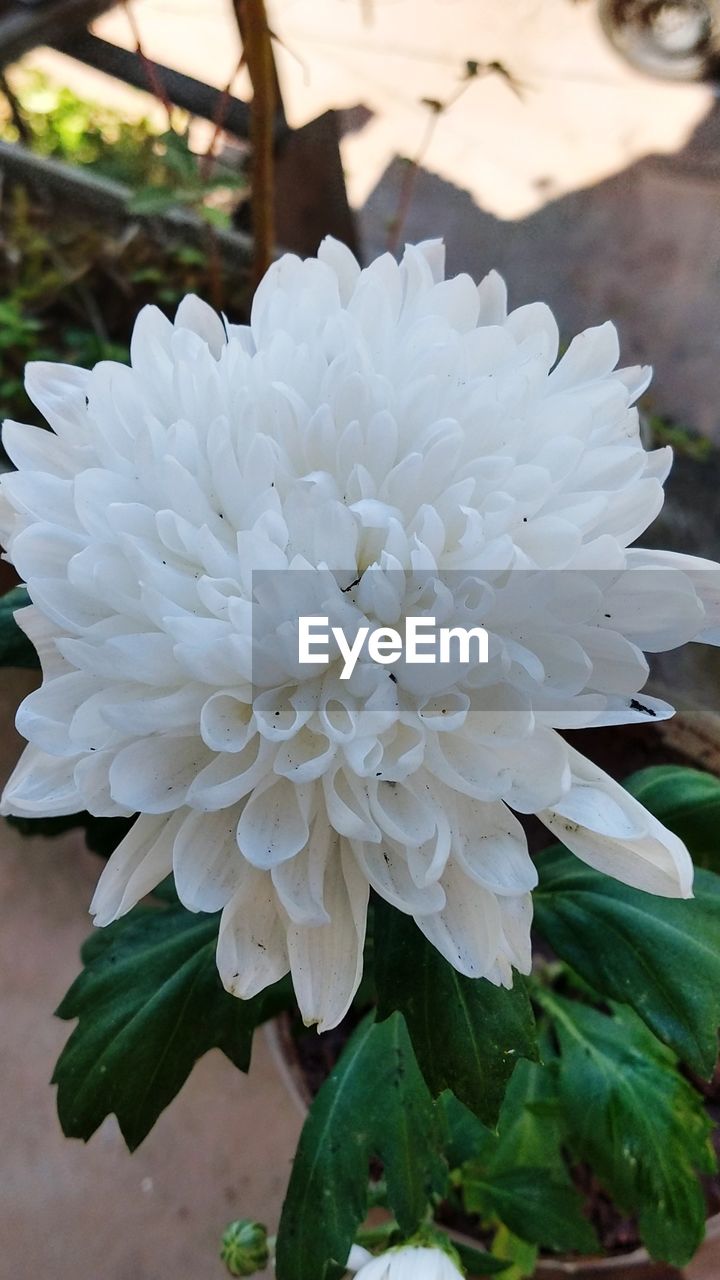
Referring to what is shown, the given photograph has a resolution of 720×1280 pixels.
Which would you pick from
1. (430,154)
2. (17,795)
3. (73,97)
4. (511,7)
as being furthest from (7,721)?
(511,7)

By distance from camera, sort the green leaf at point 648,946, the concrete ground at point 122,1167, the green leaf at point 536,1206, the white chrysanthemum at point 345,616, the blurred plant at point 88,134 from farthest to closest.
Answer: the blurred plant at point 88,134
the concrete ground at point 122,1167
the green leaf at point 536,1206
the green leaf at point 648,946
the white chrysanthemum at point 345,616

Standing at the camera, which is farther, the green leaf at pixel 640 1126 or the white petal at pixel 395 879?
the green leaf at pixel 640 1126

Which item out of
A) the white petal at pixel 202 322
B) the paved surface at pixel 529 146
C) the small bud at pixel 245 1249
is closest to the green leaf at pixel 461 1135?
the small bud at pixel 245 1249

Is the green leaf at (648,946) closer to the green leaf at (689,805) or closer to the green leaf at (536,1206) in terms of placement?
the green leaf at (689,805)

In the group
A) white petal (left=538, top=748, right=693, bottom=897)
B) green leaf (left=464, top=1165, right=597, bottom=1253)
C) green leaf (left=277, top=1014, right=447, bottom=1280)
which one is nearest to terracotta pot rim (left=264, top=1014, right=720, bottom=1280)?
green leaf (left=464, top=1165, right=597, bottom=1253)

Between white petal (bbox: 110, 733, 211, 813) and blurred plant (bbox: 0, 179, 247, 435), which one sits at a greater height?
blurred plant (bbox: 0, 179, 247, 435)

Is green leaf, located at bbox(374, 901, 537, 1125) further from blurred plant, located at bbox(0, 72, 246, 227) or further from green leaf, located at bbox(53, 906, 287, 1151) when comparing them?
blurred plant, located at bbox(0, 72, 246, 227)

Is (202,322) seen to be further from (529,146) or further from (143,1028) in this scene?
(529,146)

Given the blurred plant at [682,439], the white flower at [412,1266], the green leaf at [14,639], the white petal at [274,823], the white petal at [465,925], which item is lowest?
the white flower at [412,1266]
